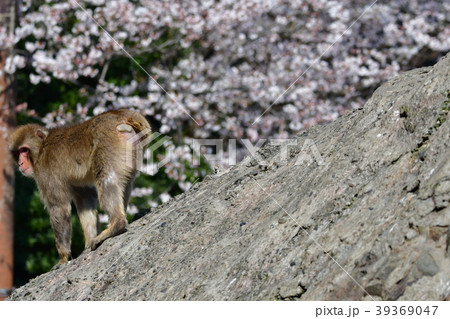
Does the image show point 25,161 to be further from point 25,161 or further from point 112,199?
point 112,199

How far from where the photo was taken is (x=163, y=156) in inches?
416

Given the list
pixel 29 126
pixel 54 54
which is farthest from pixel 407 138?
pixel 54 54

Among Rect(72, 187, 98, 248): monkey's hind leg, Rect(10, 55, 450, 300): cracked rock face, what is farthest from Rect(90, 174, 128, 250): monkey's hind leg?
Rect(72, 187, 98, 248): monkey's hind leg

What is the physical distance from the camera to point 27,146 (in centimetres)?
675

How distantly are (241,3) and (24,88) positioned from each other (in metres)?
3.93

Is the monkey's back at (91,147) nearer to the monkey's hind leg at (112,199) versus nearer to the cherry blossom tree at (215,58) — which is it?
the monkey's hind leg at (112,199)

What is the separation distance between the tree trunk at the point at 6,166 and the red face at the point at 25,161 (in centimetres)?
326

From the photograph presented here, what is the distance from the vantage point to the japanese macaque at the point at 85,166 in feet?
19.2

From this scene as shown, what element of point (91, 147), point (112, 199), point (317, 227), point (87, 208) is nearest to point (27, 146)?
point (87, 208)

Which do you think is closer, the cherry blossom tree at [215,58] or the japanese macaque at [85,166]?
the japanese macaque at [85,166]

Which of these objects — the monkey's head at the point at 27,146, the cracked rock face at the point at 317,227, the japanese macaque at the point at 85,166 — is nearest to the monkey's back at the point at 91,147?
the japanese macaque at the point at 85,166

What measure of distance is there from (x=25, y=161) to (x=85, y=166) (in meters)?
0.99

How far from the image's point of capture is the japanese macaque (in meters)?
5.85

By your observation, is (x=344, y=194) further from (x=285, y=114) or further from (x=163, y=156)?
(x=285, y=114)
